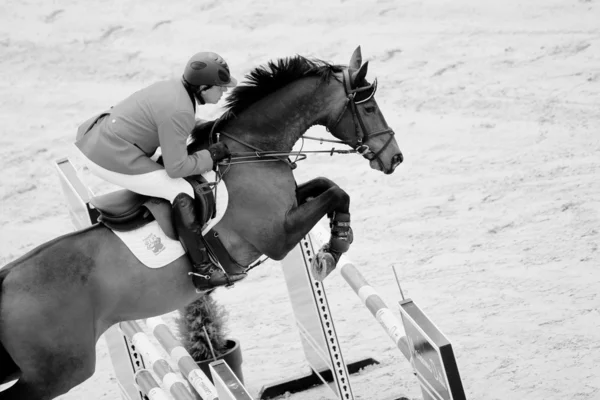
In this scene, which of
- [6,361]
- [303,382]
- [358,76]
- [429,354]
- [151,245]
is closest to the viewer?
[429,354]

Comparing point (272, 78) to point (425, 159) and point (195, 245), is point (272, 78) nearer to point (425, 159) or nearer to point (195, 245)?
point (195, 245)

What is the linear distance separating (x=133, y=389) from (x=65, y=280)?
71.5 inches

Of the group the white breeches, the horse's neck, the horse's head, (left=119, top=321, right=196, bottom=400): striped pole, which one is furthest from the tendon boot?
(left=119, top=321, right=196, bottom=400): striped pole

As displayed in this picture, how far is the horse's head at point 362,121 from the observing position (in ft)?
18.5

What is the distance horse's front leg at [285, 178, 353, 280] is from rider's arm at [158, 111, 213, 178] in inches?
26.5

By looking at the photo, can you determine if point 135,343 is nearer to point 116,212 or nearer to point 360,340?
point 116,212

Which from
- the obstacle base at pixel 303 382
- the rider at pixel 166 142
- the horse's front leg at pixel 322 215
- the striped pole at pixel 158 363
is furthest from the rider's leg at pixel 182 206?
the obstacle base at pixel 303 382

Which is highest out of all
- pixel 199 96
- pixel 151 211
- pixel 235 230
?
pixel 199 96

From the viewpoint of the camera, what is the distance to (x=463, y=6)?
13.3m

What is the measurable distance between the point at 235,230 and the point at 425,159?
5.26m

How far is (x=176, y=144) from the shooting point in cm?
527

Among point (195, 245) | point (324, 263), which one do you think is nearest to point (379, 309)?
point (324, 263)

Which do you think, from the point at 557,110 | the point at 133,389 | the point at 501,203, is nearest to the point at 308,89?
the point at 133,389

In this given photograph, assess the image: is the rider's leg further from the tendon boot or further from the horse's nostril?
the horse's nostril
